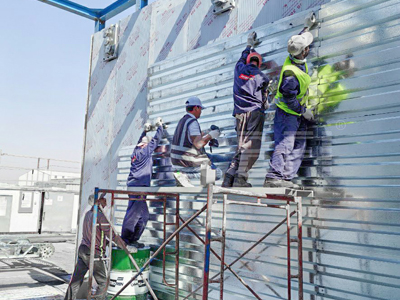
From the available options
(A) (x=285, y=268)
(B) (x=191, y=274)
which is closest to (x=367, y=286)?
(A) (x=285, y=268)

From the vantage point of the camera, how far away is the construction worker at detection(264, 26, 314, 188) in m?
4.60

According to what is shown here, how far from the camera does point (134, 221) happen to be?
673 cm

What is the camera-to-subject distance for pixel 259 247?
5.36 m

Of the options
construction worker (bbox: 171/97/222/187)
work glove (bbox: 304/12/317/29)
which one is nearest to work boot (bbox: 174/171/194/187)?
construction worker (bbox: 171/97/222/187)

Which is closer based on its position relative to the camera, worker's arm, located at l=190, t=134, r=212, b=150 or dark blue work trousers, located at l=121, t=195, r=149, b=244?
worker's arm, located at l=190, t=134, r=212, b=150

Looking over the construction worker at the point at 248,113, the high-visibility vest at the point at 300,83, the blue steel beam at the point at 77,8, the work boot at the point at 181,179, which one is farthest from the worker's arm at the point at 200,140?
the blue steel beam at the point at 77,8

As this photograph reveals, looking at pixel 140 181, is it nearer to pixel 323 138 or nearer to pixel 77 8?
pixel 323 138

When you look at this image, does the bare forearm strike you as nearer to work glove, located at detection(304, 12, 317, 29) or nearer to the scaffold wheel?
work glove, located at detection(304, 12, 317, 29)

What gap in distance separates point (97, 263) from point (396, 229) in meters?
4.84

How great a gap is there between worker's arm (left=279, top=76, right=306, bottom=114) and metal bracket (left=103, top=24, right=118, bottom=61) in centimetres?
539

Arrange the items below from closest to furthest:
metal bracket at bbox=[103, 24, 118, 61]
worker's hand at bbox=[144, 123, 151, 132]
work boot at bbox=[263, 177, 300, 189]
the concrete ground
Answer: work boot at bbox=[263, 177, 300, 189] < worker's hand at bbox=[144, 123, 151, 132] < the concrete ground < metal bracket at bbox=[103, 24, 118, 61]

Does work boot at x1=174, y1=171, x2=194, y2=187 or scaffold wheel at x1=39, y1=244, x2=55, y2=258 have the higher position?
work boot at x1=174, y1=171, x2=194, y2=187

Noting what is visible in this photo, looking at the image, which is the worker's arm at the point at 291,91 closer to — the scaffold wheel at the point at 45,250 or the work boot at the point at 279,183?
the work boot at the point at 279,183

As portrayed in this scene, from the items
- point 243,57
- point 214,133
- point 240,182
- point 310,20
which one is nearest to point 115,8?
point 243,57
